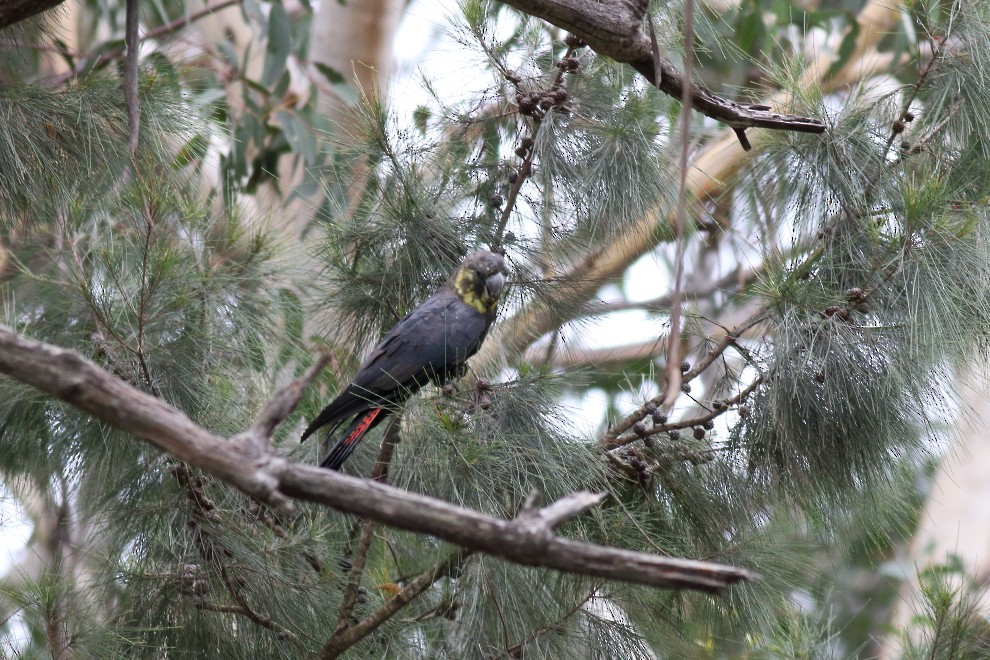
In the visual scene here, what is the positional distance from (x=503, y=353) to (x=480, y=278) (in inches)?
11.7

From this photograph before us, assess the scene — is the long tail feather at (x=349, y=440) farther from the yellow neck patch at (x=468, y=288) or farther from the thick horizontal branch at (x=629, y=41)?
the thick horizontal branch at (x=629, y=41)

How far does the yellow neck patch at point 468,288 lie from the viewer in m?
2.18

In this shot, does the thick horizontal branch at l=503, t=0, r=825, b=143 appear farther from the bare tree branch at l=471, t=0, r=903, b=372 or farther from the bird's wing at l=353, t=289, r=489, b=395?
the bird's wing at l=353, t=289, r=489, b=395

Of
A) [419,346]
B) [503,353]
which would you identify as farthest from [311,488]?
[503,353]

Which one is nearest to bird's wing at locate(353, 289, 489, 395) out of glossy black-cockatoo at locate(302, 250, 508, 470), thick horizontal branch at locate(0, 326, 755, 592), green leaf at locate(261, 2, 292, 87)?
glossy black-cockatoo at locate(302, 250, 508, 470)

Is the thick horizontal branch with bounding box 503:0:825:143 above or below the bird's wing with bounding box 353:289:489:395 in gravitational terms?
above

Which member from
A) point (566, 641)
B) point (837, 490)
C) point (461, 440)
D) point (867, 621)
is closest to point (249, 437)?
point (461, 440)

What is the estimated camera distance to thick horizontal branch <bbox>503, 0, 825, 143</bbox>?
1713 millimetres

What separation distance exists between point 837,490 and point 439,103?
120 cm

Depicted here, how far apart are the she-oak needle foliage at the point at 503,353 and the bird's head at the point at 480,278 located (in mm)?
40

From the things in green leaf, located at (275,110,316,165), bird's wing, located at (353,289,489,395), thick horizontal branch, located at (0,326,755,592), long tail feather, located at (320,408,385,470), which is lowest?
thick horizontal branch, located at (0,326,755,592)

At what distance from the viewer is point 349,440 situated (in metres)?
1.98

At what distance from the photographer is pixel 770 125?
72.2 inches

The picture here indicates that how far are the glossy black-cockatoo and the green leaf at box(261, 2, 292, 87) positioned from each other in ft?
5.50
